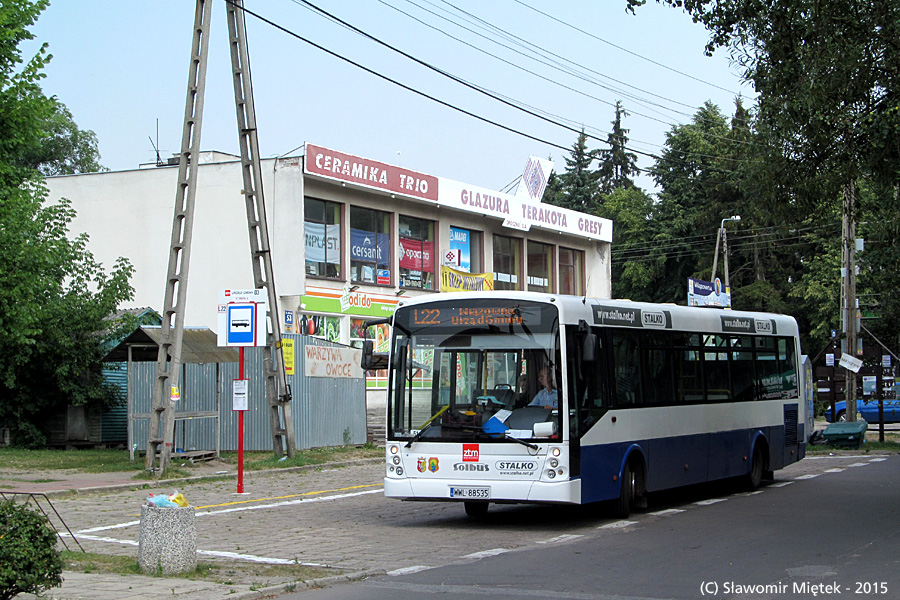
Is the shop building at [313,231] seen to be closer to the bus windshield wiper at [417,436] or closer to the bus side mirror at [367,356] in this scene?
the bus side mirror at [367,356]

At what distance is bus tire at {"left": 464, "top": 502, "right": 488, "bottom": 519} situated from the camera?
14508 mm

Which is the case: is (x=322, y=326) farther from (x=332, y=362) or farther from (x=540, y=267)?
(x=540, y=267)

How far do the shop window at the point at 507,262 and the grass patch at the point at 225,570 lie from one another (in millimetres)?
32613

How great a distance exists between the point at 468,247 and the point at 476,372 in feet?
93.2

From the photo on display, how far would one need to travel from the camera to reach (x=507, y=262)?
43.8 metres

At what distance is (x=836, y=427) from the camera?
29.8 metres

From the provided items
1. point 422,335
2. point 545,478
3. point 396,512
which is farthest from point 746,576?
point 396,512

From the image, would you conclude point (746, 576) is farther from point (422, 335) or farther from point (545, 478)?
point (422, 335)

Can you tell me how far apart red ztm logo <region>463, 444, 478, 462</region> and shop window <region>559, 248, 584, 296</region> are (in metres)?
34.9

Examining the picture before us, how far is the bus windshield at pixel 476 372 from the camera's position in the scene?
1287cm

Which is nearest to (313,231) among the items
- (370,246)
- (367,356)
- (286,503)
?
(370,246)

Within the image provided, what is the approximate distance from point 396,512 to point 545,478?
3246 mm

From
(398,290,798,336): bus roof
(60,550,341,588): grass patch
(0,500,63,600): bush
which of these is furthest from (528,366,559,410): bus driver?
(0,500,63,600): bush

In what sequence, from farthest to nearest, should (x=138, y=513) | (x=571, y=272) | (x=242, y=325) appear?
(x=571, y=272) < (x=242, y=325) < (x=138, y=513)
